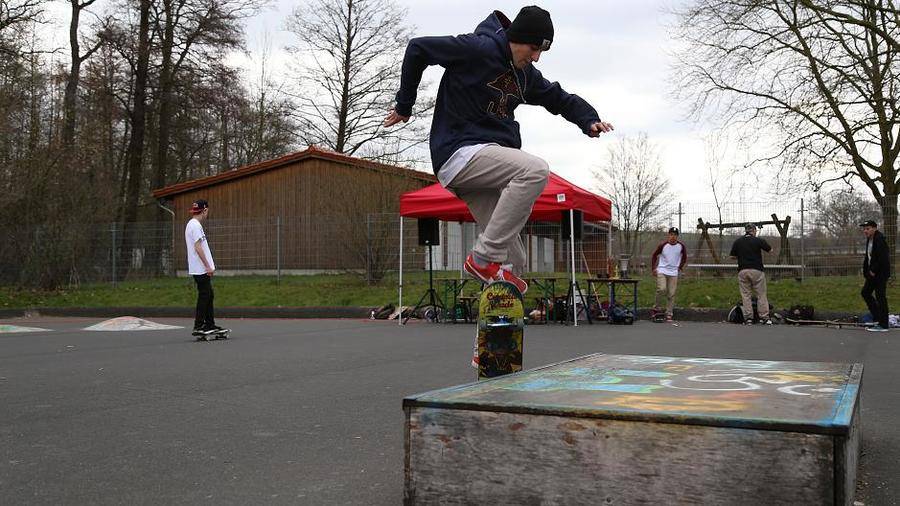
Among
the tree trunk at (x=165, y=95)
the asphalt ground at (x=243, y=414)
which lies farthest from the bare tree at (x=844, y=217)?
the tree trunk at (x=165, y=95)

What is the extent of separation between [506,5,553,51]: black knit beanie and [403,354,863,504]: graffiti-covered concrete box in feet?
6.42

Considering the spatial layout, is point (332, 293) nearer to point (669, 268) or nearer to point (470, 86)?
point (669, 268)

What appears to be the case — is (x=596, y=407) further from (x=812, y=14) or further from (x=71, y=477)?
(x=812, y=14)

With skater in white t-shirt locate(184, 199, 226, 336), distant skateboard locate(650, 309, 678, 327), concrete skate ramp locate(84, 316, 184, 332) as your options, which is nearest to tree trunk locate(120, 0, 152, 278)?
concrete skate ramp locate(84, 316, 184, 332)

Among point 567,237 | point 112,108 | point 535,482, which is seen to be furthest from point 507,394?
point 112,108

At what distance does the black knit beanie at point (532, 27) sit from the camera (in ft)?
12.3

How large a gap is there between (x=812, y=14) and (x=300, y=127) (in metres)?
21.9

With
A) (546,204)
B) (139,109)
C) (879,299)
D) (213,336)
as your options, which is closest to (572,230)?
(546,204)

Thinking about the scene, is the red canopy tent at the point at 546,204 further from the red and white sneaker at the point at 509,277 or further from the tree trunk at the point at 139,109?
the tree trunk at the point at 139,109

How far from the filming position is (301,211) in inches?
1126

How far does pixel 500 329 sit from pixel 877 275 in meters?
11.5

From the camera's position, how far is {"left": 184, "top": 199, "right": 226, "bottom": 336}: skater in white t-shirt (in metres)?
9.68

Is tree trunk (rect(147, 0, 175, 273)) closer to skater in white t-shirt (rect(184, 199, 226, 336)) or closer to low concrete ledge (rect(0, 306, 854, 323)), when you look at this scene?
low concrete ledge (rect(0, 306, 854, 323))

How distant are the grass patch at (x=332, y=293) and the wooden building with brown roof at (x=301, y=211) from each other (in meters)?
0.79
